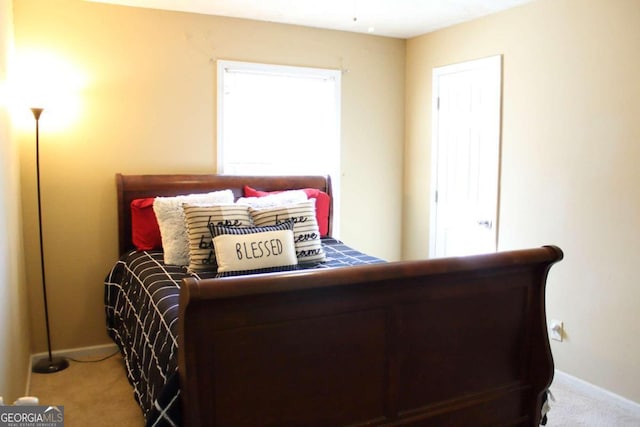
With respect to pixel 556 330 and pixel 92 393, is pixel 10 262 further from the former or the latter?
pixel 556 330

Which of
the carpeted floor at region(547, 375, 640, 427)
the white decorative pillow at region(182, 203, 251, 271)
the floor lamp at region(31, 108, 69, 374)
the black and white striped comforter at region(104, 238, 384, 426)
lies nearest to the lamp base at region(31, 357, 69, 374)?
the floor lamp at region(31, 108, 69, 374)

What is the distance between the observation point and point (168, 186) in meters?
3.65

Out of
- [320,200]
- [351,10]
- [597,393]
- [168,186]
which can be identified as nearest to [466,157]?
[320,200]

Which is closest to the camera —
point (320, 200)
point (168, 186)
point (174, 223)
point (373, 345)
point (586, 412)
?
point (373, 345)

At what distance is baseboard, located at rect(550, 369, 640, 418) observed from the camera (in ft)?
9.54

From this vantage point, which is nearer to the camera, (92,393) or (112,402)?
(112,402)

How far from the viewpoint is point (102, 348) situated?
3695mm

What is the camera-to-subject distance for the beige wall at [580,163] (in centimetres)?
291

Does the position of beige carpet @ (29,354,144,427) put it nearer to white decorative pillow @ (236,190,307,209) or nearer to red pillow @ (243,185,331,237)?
white decorative pillow @ (236,190,307,209)

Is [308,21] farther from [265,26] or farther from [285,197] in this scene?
[285,197]

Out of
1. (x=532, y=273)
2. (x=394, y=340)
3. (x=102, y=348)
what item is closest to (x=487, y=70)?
(x=532, y=273)

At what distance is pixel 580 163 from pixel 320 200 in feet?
5.50

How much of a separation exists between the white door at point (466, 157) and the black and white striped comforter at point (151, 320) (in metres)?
0.97

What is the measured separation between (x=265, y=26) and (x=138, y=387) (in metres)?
2.59
